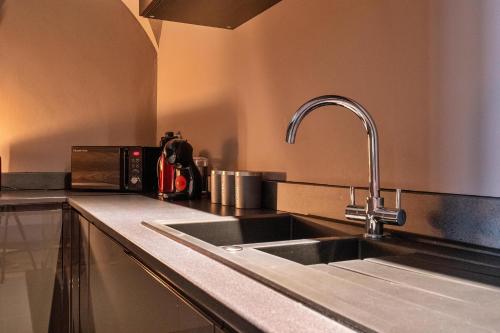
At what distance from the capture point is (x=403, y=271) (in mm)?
785

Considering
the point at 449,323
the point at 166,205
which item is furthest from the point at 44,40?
the point at 449,323

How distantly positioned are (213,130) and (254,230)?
0.95 metres

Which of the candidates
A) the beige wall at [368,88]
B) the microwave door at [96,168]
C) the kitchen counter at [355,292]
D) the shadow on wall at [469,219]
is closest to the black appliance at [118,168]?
the microwave door at [96,168]

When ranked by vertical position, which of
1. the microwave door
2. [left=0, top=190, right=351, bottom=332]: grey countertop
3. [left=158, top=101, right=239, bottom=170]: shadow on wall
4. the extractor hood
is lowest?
[left=0, top=190, right=351, bottom=332]: grey countertop

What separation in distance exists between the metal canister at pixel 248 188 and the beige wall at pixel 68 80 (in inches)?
58.5

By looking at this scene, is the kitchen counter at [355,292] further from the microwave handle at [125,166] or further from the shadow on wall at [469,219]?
the microwave handle at [125,166]

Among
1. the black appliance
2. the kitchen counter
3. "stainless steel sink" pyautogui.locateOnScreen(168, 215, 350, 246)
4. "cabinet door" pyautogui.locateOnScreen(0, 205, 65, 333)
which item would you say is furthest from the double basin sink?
the black appliance

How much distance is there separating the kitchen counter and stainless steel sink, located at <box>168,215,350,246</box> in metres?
0.30

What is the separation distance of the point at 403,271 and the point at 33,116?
2487 millimetres

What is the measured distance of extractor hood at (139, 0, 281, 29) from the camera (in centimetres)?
176

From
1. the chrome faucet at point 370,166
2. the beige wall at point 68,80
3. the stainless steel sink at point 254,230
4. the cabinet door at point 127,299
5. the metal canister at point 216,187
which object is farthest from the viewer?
the beige wall at point 68,80

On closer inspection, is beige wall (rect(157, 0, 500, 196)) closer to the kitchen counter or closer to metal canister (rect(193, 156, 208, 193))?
metal canister (rect(193, 156, 208, 193))

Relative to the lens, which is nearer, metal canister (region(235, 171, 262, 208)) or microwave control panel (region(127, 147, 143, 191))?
metal canister (region(235, 171, 262, 208))

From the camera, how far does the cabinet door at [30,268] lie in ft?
6.38
